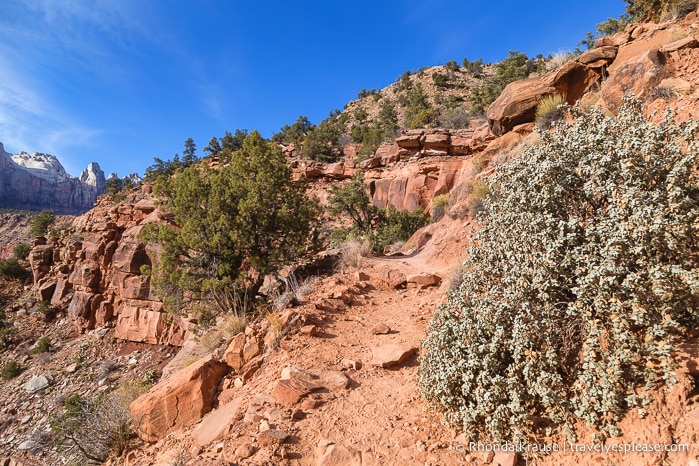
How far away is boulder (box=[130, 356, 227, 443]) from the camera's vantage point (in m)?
4.57

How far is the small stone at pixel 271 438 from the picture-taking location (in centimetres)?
330

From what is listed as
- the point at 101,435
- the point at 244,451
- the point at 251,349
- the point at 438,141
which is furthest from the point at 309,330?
the point at 438,141

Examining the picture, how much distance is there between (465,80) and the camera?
38.2 metres

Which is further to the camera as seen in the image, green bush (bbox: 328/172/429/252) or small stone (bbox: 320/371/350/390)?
green bush (bbox: 328/172/429/252)

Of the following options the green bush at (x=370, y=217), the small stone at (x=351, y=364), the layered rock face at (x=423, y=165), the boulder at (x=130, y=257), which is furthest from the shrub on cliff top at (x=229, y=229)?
the layered rock face at (x=423, y=165)

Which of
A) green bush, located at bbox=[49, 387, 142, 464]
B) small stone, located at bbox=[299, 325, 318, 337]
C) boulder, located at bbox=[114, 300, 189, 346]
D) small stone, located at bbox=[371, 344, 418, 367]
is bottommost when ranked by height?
boulder, located at bbox=[114, 300, 189, 346]

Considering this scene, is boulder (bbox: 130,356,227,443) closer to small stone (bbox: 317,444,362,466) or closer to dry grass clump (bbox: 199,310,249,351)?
dry grass clump (bbox: 199,310,249,351)

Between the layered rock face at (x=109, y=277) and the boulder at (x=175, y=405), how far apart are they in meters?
11.7

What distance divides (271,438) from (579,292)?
3097 millimetres

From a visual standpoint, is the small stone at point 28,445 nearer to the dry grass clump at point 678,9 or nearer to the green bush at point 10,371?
the green bush at point 10,371

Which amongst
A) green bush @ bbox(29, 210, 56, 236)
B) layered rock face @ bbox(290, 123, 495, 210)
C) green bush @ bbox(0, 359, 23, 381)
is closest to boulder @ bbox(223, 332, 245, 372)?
layered rock face @ bbox(290, 123, 495, 210)

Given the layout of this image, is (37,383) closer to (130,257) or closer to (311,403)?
(130,257)

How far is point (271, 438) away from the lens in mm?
3312

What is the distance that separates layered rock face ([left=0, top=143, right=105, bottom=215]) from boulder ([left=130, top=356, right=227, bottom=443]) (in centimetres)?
9614
